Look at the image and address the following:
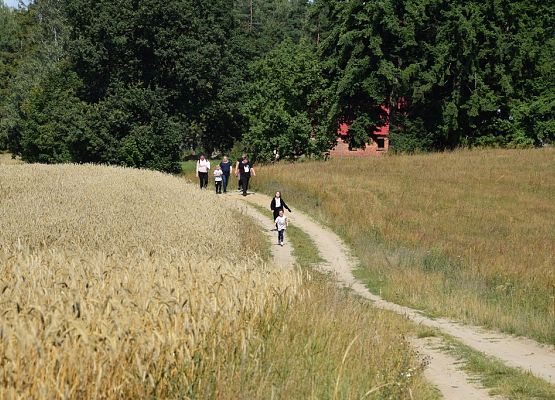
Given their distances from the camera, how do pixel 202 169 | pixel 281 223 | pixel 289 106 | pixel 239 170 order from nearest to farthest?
1. pixel 281 223
2. pixel 239 170
3. pixel 202 169
4. pixel 289 106

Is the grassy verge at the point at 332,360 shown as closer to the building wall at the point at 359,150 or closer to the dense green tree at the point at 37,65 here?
the building wall at the point at 359,150

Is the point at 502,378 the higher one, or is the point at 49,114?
the point at 49,114

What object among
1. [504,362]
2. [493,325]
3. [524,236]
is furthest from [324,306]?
[524,236]

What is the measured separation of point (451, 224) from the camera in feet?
108

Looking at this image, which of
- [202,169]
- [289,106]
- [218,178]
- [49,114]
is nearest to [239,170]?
[218,178]

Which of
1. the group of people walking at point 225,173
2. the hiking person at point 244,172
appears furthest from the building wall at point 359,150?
the hiking person at point 244,172

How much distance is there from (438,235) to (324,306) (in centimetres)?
1981

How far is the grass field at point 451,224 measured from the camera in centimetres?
1839

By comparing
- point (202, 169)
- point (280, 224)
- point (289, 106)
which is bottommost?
point (280, 224)

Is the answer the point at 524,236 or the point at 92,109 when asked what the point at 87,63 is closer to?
the point at 92,109

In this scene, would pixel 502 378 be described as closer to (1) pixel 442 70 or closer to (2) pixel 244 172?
(2) pixel 244 172

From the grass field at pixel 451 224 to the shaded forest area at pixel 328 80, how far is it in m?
8.74

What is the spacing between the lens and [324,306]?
35.4ft

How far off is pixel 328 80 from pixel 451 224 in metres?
32.9
